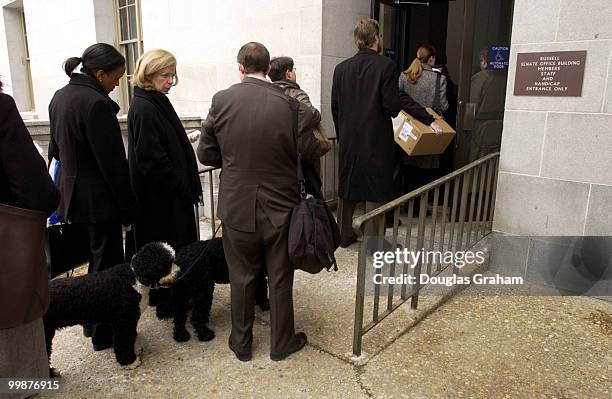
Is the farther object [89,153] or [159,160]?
[159,160]

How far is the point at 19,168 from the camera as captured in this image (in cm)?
195

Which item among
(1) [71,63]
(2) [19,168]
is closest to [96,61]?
(1) [71,63]

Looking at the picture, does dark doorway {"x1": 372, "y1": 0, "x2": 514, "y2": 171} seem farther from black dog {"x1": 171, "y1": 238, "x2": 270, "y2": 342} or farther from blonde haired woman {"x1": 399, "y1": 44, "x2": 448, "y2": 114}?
black dog {"x1": 171, "y1": 238, "x2": 270, "y2": 342}

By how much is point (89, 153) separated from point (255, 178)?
1.06 m

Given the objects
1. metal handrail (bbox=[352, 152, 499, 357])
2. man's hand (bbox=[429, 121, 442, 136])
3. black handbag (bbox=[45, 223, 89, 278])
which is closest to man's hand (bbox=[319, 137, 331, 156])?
metal handrail (bbox=[352, 152, 499, 357])

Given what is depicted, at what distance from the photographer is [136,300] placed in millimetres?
2725

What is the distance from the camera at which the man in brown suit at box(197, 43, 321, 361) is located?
262cm

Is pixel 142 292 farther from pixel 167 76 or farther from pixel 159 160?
pixel 167 76

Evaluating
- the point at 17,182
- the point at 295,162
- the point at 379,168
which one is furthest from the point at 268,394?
the point at 379,168

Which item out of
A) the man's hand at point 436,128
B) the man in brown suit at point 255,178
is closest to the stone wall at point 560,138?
the man's hand at point 436,128

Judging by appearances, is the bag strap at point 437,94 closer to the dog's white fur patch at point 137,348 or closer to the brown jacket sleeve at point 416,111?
the brown jacket sleeve at point 416,111

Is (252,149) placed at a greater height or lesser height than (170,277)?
greater

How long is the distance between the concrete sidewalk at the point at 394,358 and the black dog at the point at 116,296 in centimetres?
26

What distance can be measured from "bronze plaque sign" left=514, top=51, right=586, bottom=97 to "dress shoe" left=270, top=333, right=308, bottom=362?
8.57 ft
